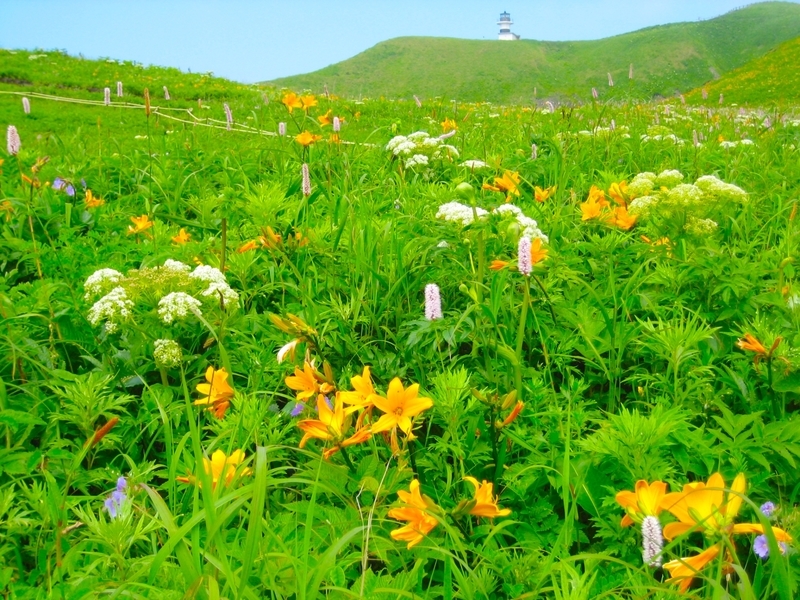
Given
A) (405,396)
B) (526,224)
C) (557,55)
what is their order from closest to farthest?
(405,396), (526,224), (557,55)

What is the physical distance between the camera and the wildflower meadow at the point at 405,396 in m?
1.10

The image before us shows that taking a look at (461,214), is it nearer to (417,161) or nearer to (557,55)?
(417,161)

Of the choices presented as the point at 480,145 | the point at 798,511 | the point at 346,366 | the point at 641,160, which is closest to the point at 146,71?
the point at 480,145

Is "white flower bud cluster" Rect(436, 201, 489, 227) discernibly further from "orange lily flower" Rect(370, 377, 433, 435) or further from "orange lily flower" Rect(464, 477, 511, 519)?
"orange lily flower" Rect(464, 477, 511, 519)

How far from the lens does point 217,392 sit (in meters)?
1.56

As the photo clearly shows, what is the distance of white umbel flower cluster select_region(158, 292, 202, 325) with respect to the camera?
1793mm

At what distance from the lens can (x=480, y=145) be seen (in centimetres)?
442

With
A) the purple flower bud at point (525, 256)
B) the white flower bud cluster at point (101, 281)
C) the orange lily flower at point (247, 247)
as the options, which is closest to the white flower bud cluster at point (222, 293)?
the white flower bud cluster at point (101, 281)

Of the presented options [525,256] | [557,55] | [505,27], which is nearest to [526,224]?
→ [525,256]

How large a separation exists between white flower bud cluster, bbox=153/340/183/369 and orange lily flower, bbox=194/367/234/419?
23 cm

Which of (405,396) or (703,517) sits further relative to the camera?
(405,396)

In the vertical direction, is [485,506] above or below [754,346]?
below

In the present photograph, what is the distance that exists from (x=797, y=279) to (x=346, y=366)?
5.47 ft

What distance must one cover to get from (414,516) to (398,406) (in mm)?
233
